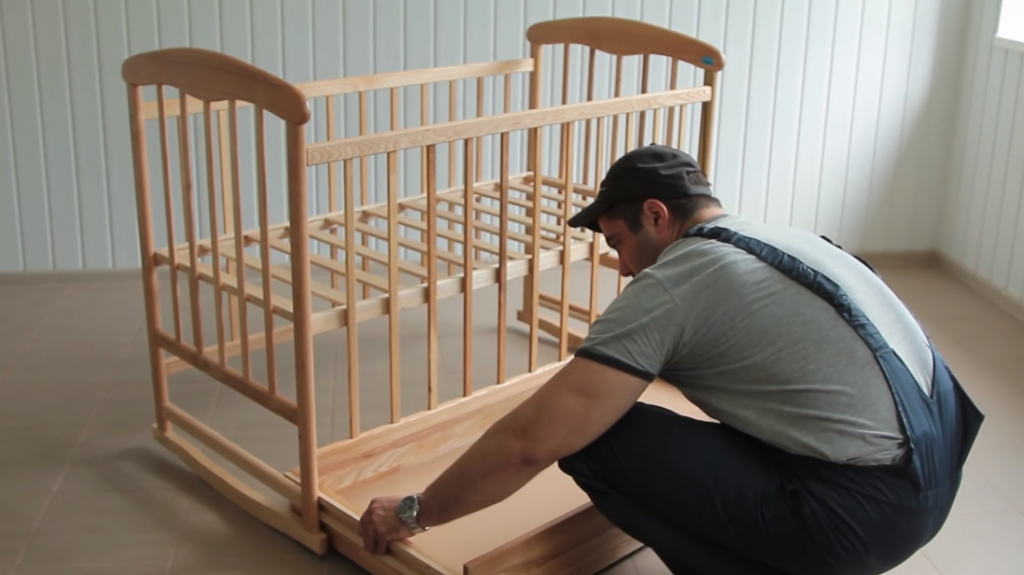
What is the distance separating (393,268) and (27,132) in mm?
1799

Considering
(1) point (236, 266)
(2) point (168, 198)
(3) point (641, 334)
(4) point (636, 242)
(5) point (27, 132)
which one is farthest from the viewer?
(5) point (27, 132)

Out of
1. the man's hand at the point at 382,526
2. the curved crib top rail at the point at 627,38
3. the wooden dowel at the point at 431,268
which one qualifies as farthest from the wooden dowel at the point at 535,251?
the man's hand at the point at 382,526

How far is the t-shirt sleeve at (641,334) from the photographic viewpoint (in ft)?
5.18

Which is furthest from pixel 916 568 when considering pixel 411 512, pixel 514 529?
pixel 411 512

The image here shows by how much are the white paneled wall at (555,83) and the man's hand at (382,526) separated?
1.82 m

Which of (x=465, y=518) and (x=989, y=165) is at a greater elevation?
(x=989, y=165)

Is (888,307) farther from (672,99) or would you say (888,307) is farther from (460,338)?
(460,338)

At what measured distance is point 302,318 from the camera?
6.56ft

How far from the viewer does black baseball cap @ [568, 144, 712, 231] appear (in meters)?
1.75

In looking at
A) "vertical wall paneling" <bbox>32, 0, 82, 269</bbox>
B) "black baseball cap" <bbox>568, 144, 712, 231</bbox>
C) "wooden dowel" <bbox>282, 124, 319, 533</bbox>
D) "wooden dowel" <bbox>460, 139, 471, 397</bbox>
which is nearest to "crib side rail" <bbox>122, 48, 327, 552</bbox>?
"wooden dowel" <bbox>282, 124, 319, 533</bbox>

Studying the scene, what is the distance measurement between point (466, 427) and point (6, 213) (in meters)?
1.86

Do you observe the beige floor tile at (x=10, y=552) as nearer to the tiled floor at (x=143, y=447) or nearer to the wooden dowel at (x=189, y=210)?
the tiled floor at (x=143, y=447)

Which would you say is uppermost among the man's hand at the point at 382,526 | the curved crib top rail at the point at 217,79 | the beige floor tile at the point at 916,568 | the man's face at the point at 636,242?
the curved crib top rail at the point at 217,79

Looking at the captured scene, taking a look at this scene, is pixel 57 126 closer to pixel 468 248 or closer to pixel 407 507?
pixel 468 248
